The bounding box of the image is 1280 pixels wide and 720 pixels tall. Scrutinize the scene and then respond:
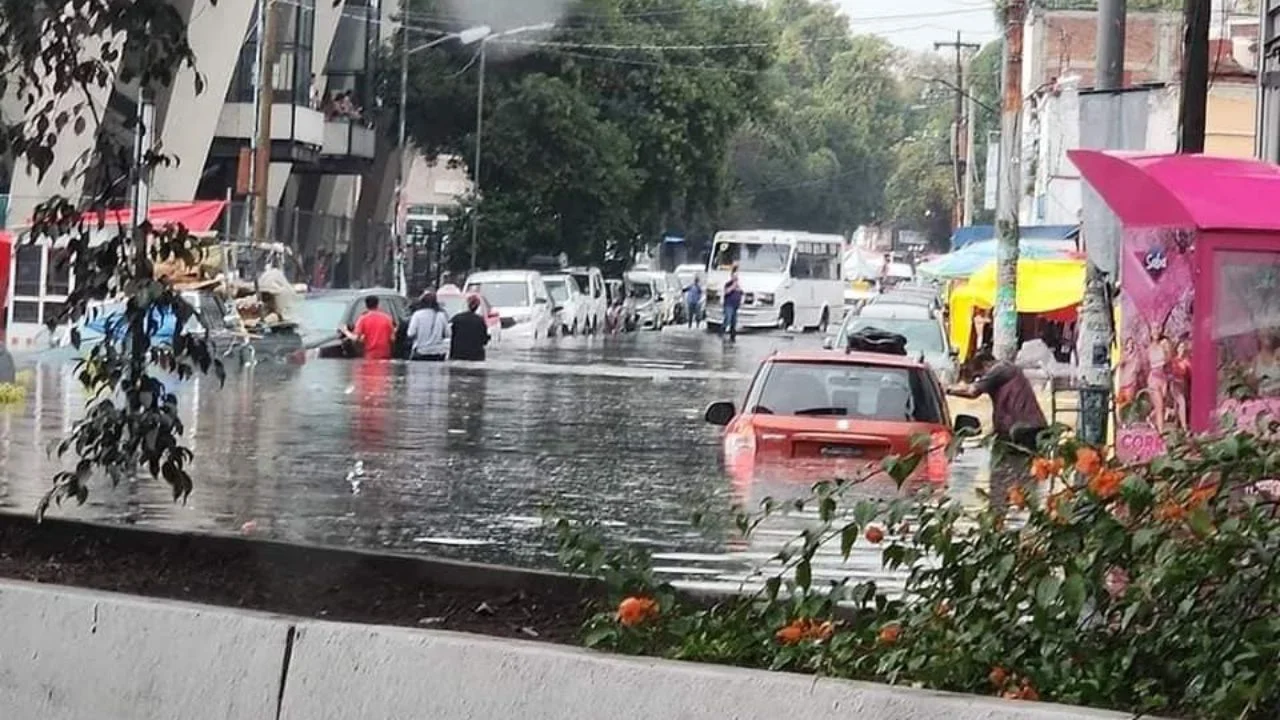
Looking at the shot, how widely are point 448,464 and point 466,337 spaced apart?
683 inches

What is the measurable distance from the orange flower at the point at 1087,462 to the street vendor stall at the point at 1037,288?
992 inches

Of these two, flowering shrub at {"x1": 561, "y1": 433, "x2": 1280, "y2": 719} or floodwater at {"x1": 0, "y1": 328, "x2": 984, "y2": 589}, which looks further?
floodwater at {"x1": 0, "y1": 328, "x2": 984, "y2": 589}

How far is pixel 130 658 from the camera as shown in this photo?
19.6 ft

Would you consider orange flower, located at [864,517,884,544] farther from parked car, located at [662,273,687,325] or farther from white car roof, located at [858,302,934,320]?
parked car, located at [662,273,687,325]

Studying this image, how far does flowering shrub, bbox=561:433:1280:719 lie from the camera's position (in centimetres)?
508

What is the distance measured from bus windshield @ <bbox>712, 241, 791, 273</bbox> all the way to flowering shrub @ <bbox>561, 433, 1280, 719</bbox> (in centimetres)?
5210

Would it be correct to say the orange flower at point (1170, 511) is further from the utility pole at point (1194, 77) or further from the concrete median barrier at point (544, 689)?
the utility pole at point (1194, 77)

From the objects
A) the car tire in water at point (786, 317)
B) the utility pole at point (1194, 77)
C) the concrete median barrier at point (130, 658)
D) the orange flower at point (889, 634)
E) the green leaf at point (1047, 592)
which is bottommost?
the car tire in water at point (786, 317)

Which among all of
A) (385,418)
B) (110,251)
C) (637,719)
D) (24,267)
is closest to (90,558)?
(110,251)

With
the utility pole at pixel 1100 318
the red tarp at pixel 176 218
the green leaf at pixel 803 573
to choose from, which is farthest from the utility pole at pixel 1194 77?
the red tarp at pixel 176 218

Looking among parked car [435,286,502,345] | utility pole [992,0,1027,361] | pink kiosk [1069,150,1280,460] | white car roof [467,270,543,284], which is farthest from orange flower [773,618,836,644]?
white car roof [467,270,543,284]

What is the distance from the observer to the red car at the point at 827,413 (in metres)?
14.0

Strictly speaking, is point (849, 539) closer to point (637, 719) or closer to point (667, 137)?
point (637, 719)

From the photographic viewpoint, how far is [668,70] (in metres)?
57.6
